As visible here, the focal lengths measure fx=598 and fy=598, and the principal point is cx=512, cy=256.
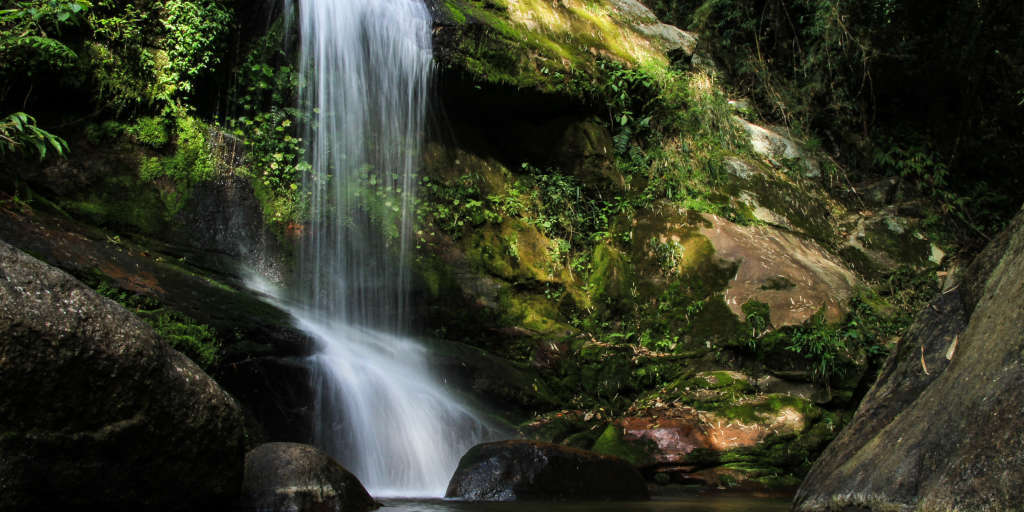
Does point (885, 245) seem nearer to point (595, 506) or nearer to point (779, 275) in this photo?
point (779, 275)

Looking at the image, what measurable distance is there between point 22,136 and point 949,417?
650 centimetres

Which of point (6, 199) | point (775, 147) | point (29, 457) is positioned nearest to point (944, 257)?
point (775, 147)

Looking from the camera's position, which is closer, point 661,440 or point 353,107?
point 661,440

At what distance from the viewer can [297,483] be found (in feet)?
11.8

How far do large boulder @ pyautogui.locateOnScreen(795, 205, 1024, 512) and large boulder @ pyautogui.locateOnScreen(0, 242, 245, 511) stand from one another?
9.67 ft

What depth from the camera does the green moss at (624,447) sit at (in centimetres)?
565

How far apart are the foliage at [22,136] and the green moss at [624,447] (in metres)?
5.23

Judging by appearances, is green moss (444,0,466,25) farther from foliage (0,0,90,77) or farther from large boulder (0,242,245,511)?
large boulder (0,242,245,511)

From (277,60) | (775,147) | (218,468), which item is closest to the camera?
(218,468)

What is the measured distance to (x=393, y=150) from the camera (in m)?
8.42

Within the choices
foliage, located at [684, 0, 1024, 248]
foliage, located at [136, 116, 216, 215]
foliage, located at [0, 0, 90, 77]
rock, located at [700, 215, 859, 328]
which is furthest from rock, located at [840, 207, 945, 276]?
foliage, located at [0, 0, 90, 77]

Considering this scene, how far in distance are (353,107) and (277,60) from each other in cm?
118

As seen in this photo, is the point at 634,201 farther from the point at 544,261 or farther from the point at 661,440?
the point at 661,440

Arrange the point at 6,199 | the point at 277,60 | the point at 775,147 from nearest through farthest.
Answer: the point at 6,199 → the point at 277,60 → the point at 775,147
